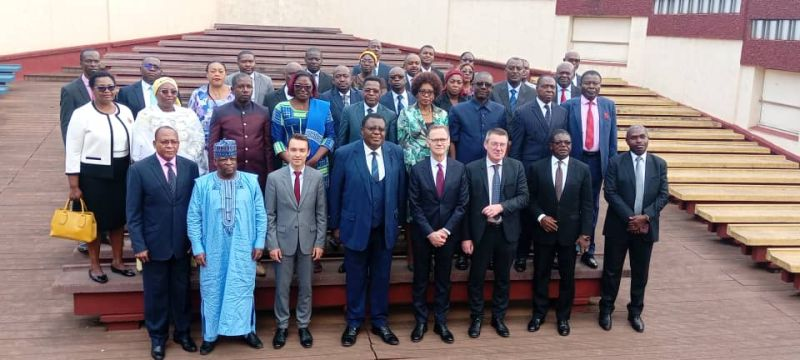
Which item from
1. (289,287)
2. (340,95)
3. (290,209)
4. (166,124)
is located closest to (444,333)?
(289,287)

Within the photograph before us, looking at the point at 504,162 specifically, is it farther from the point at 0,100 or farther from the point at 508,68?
the point at 0,100

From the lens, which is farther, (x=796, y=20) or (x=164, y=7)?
(x=164, y=7)

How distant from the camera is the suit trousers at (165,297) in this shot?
4.82 meters

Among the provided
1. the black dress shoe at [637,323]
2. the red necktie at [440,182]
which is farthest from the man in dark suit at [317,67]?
the black dress shoe at [637,323]

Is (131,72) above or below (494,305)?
above

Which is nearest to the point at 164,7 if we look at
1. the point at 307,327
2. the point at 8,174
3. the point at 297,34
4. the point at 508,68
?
the point at 297,34

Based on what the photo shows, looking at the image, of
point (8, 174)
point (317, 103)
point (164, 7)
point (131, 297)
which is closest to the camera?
point (131, 297)

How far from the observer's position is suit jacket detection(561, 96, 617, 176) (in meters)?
5.98

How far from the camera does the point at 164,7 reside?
15.9m

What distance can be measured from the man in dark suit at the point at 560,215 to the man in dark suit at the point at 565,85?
68.9 inches

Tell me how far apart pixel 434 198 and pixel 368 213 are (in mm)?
502

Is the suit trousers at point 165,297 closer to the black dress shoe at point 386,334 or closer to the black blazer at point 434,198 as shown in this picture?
the black dress shoe at point 386,334

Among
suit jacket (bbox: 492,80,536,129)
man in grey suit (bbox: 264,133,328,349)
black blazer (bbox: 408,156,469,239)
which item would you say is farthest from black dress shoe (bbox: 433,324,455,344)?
suit jacket (bbox: 492,80,536,129)

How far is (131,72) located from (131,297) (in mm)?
7458
